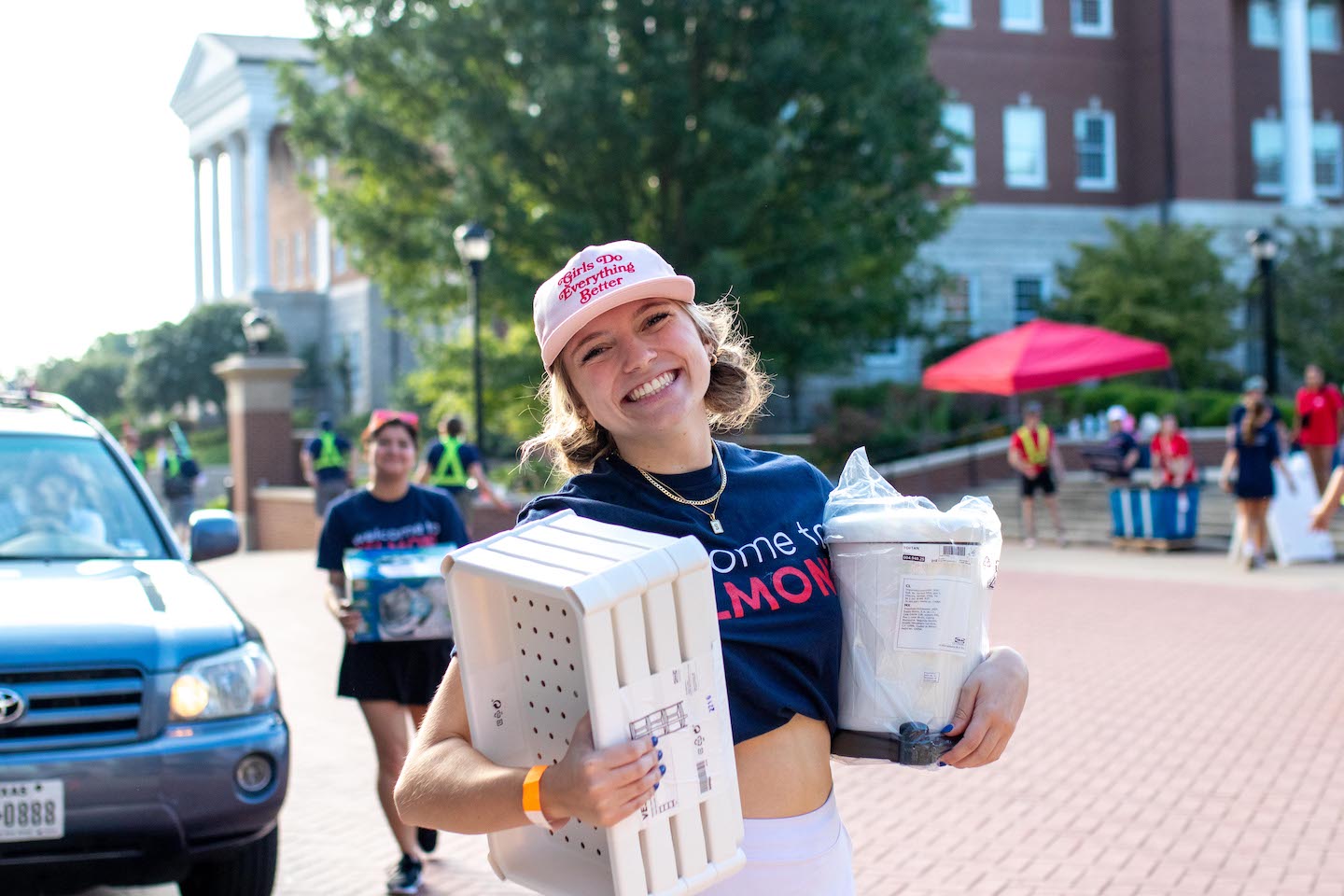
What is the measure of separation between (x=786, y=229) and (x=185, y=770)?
16.9m

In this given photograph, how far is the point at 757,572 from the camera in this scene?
2.38 m

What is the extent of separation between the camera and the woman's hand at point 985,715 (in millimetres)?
2340

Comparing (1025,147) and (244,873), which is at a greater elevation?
(1025,147)

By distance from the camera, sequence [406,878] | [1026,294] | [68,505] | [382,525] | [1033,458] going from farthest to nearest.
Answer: [1026,294], [1033,458], [382,525], [68,505], [406,878]

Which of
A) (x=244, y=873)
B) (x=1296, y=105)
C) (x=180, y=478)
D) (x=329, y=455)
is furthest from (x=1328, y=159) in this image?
(x=244, y=873)

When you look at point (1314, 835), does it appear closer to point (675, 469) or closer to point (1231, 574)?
point (675, 469)

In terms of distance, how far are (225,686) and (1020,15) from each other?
3451 centimetres

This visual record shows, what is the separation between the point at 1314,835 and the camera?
6.10 meters

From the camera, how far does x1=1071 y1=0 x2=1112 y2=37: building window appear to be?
36250mm

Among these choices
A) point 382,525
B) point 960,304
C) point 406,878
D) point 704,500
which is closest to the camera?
point 704,500

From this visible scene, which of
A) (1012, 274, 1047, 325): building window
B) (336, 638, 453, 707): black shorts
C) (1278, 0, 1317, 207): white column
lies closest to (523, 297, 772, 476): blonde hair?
(336, 638, 453, 707): black shorts

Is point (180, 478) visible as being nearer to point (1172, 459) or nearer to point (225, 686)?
point (1172, 459)

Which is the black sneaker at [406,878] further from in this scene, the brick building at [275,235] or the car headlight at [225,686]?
the brick building at [275,235]

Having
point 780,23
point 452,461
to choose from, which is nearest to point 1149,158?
point 780,23
